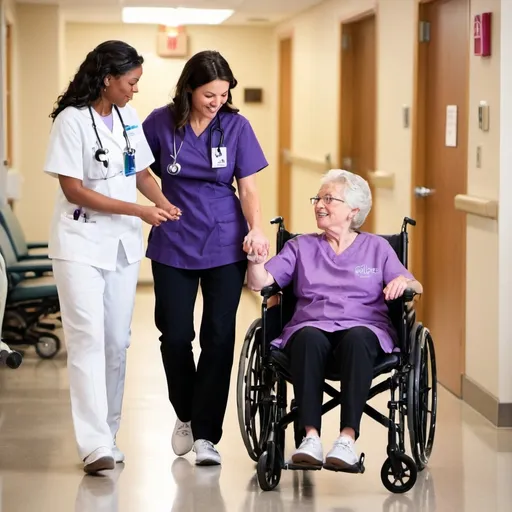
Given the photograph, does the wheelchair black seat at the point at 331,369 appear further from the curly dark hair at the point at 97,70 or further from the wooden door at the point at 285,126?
the wooden door at the point at 285,126

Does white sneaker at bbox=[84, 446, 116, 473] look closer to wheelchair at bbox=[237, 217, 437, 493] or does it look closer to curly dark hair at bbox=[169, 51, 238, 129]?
wheelchair at bbox=[237, 217, 437, 493]

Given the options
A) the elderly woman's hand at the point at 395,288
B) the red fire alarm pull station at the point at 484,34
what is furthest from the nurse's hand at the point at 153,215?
the red fire alarm pull station at the point at 484,34

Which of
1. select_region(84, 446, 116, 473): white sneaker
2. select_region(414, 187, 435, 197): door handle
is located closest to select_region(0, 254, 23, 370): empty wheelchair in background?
select_region(84, 446, 116, 473): white sneaker

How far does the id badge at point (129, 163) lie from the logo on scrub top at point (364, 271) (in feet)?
2.82

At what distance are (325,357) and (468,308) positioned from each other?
1727mm

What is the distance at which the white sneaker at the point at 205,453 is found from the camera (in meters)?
4.17

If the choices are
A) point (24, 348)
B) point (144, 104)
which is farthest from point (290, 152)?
point (24, 348)

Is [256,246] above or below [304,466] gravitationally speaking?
above

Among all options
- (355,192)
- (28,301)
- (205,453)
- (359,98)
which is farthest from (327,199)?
(359,98)

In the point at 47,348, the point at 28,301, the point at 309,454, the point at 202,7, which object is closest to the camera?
the point at 309,454

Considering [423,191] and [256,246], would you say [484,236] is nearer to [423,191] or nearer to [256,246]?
[423,191]

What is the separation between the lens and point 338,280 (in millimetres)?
4020

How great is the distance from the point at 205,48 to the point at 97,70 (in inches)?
260

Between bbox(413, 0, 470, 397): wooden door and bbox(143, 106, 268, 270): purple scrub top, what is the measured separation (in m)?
1.66
